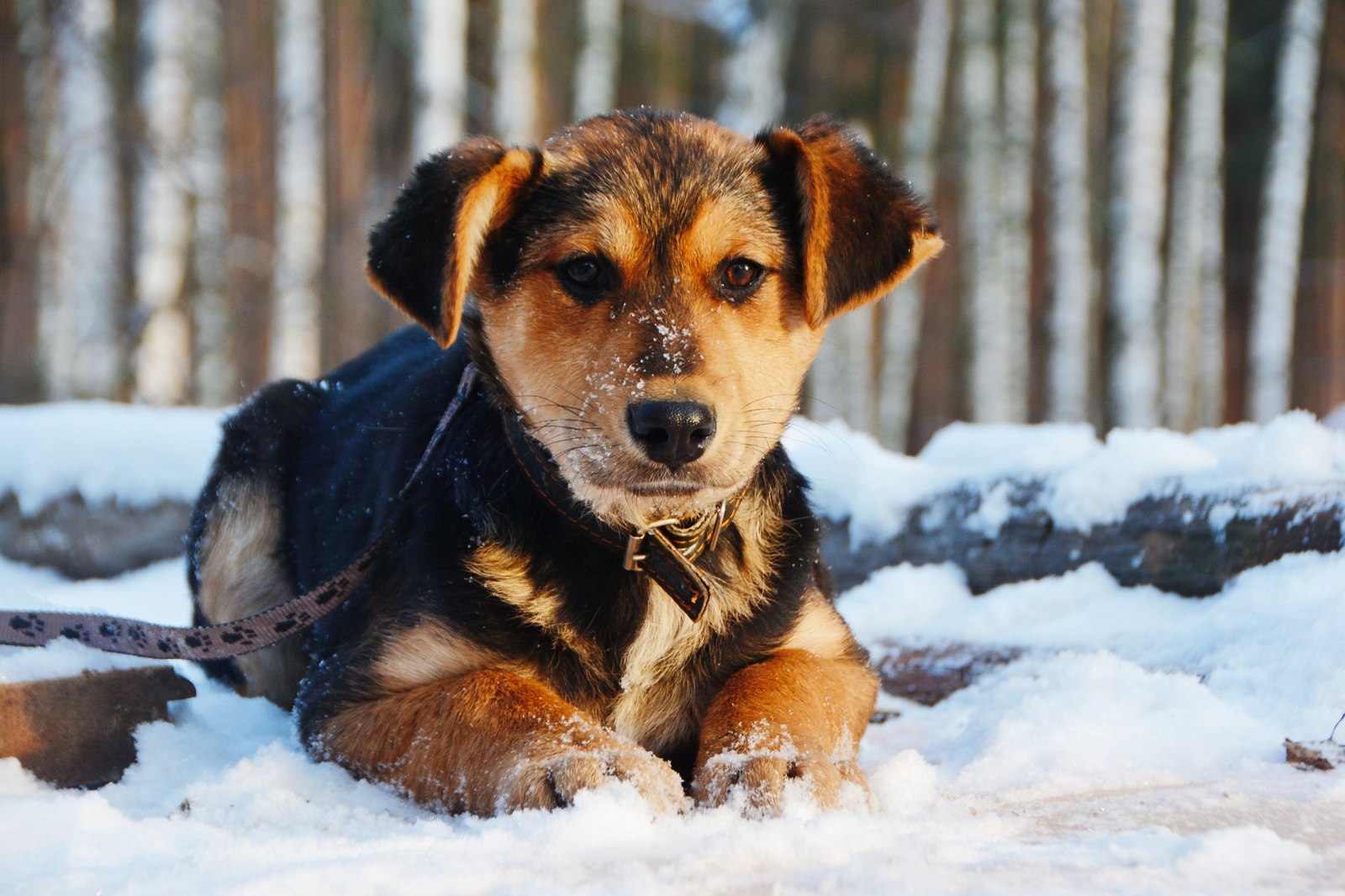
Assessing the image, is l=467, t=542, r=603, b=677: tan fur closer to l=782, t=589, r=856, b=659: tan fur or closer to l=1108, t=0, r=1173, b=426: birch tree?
l=782, t=589, r=856, b=659: tan fur

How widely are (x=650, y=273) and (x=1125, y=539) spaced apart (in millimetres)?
2447

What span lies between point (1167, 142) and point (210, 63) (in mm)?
15305

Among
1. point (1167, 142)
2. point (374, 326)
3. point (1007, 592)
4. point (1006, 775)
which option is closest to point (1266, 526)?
point (1007, 592)

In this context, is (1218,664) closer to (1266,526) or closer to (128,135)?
(1266,526)

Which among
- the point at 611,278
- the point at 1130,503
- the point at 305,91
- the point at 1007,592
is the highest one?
the point at 305,91

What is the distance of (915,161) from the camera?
18.1m

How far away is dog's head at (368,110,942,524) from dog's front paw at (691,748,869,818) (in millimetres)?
A: 672

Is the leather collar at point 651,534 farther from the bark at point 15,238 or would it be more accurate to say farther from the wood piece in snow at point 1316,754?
the bark at point 15,238

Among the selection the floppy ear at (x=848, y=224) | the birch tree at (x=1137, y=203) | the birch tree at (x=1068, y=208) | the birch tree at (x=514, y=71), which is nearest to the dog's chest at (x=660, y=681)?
the floppy ear at (x=848, y=224)

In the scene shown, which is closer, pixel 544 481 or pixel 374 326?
pixel 544 481

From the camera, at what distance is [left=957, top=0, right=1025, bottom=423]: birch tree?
1606 centimetres

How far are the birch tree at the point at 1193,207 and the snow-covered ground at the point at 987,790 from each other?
13.0 meters

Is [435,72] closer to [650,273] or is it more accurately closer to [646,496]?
[650,273]

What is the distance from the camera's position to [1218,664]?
3541 mm
